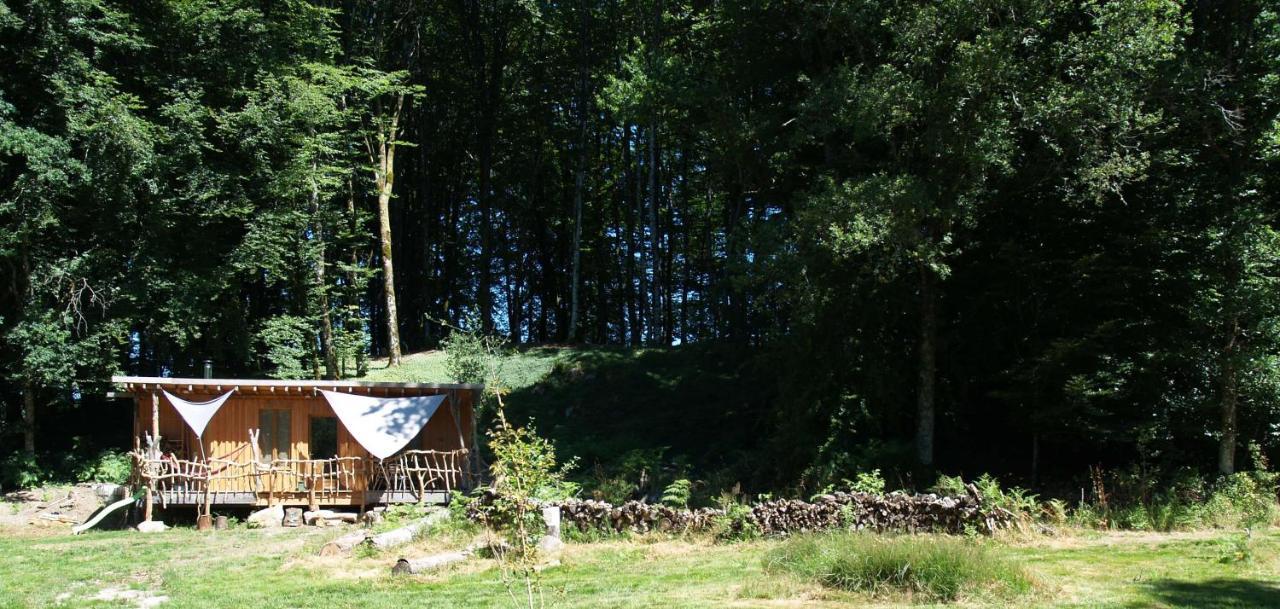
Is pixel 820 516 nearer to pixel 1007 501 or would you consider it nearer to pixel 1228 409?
pixel 1007 501

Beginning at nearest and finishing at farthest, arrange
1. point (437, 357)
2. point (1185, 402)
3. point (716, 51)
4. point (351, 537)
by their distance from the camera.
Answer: point (351, 537)
point (1185, 402)
point (716, 51)
point (437, 357)

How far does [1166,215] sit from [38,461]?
78.0 feet

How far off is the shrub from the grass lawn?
7.2 inches

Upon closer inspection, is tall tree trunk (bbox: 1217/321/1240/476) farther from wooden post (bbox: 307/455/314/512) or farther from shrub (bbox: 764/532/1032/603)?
wooden post (bbox: 307/455/314/512)

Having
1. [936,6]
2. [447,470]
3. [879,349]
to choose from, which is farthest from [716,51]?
[447,470]

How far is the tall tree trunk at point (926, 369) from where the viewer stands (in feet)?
52.3

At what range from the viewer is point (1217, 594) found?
7.85 meters

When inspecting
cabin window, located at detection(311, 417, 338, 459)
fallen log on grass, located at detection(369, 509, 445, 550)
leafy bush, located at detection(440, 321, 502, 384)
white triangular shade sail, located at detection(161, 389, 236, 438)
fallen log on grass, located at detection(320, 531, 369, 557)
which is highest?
leafy bush, located at detection(440, 321, 502, 384)

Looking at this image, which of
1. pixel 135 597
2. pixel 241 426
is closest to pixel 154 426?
pixel 241 426

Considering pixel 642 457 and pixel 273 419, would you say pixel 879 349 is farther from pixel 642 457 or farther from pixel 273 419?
pixel 273 419

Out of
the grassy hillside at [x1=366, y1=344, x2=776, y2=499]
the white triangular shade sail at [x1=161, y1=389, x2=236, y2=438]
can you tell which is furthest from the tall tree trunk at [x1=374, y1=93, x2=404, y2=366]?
the white triangular shade sail at [x1=161, y1=389, x2=236, y2=438]

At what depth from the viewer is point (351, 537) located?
11.9m

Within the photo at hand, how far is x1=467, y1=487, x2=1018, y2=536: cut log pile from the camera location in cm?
1116

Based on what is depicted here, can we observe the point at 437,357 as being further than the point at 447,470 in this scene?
Yes
